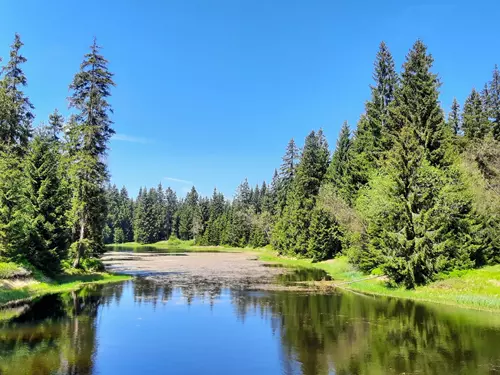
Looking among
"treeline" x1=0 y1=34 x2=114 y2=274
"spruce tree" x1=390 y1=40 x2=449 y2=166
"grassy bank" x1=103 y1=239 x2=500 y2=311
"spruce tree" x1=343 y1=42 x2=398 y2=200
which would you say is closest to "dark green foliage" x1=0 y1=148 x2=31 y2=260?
"treeline" x1=0 y1=34 x2=114 y2=274

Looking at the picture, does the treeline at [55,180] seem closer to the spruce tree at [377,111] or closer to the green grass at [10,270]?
the green grass at [10,270]

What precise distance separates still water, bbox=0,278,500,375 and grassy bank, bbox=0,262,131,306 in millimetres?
1463

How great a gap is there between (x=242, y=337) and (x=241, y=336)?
148mm

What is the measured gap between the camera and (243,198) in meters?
134

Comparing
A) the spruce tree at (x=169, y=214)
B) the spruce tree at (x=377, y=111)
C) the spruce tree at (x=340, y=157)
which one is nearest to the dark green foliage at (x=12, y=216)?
the spruce tree at (x=377, y=111)

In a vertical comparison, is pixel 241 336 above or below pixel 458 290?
below

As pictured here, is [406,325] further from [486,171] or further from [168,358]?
[486,171]

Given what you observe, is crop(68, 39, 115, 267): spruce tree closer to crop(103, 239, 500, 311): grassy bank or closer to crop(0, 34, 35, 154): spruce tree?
crop(0, 34, 35, 154): spruce tree

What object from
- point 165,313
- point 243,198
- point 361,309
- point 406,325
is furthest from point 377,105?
point 243,198

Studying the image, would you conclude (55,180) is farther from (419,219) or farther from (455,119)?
(455,119)

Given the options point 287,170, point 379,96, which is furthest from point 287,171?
point 379,96

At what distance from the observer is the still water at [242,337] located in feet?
42.9

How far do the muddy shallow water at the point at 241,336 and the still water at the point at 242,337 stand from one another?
0.04m

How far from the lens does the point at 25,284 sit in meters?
26.7
